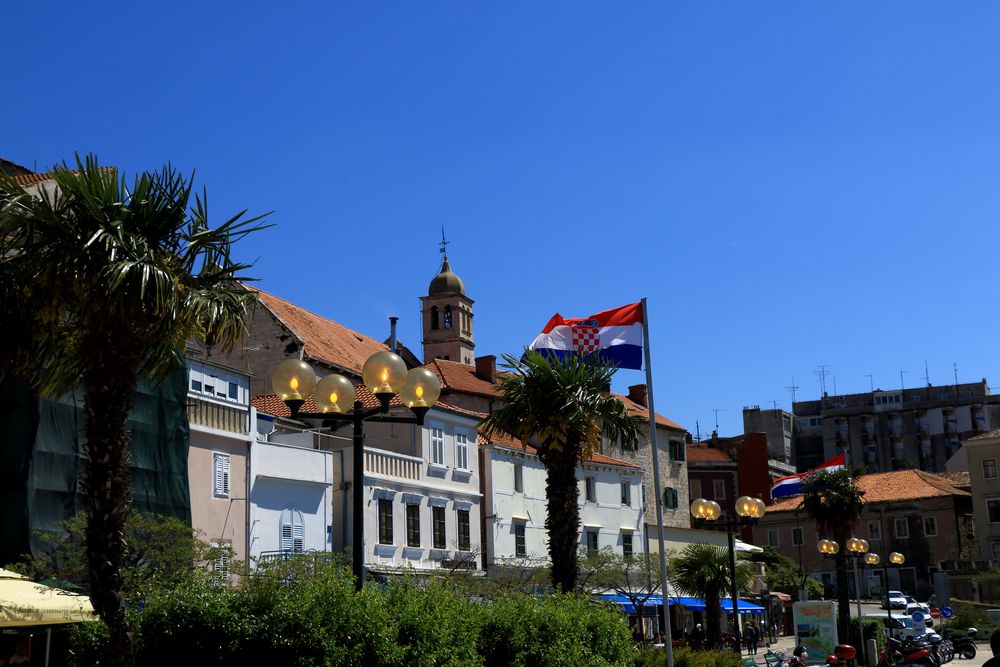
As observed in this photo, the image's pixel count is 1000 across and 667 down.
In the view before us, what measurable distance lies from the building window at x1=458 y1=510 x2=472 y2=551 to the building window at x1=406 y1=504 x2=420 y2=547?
3.46 m

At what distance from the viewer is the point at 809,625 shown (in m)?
33.4

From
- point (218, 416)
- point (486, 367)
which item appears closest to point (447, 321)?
point (486, 367)

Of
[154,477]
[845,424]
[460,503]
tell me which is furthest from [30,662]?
[845,424]

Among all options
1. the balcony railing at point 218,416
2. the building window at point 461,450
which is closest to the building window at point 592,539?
the building window at point 461,450

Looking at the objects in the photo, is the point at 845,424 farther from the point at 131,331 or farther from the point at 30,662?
the point at 131,331

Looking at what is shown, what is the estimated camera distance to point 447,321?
3799 inches

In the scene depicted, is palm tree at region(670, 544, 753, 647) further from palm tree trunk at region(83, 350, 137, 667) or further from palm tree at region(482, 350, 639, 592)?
palm tree trunk at region(83, 350, 137, 667)

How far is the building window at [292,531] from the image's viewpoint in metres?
38.7

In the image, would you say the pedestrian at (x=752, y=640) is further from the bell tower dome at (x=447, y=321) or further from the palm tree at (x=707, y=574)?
the bell tower dome at (x=447, y=321)

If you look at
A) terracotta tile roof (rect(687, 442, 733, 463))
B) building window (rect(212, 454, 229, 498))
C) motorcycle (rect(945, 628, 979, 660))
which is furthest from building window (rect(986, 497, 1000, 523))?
building window (rect(212, 454, 229, 498))

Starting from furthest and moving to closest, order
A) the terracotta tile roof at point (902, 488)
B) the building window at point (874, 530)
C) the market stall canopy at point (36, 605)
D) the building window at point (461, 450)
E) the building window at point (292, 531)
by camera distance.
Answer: the building window at point (874, 530), the terracotta tile roof at point (902, 488), the building window at point (461, 450), the building window at point (292, 531), the market stall canopy at point (36, 605)

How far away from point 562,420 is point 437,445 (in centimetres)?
1715

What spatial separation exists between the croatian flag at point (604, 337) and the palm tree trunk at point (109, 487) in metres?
17.8

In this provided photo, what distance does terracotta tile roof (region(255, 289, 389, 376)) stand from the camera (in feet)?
177
